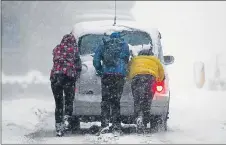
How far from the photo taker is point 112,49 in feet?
30.0

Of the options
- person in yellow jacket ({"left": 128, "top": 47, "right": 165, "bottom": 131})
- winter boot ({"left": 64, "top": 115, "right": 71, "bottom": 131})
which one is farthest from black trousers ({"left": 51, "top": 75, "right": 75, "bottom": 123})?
person in yellow jacket ({"left": 128, "top": 47, "right": 165, "bottom": 131})

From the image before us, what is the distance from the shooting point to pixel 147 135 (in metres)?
9.32

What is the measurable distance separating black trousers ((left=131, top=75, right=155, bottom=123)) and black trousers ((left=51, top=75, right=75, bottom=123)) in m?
1.00

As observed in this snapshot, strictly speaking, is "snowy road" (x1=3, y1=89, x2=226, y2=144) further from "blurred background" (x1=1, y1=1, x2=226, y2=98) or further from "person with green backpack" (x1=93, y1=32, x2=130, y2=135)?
"blurred background" (x1=1, y1=1, x2=226, y2=98)

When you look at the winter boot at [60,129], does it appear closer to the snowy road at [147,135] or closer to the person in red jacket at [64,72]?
the person in red jacket at [64,72]

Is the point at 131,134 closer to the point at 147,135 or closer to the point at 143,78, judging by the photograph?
the point at 147,135

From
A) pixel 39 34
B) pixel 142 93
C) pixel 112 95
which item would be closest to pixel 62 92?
pixel 112 95

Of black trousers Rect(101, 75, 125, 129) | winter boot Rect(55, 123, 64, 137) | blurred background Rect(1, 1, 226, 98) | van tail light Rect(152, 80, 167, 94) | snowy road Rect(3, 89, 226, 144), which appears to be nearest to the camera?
snowy road Rect(3, 89, 226, 144)

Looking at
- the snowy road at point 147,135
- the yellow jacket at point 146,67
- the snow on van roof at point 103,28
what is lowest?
the snowy road at point 147,135

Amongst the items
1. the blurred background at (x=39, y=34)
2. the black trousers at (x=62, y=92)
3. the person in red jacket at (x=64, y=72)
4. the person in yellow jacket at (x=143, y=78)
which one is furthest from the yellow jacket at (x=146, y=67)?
the blurred background at (x=39, y=34)

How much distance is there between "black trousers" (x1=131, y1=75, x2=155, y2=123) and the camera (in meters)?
9.25

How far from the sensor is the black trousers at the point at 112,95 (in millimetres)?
9117

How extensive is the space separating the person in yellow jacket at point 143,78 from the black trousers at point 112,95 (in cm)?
25

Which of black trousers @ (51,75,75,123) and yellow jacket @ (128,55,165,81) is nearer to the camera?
black trousers @ (51,75,75,123)
